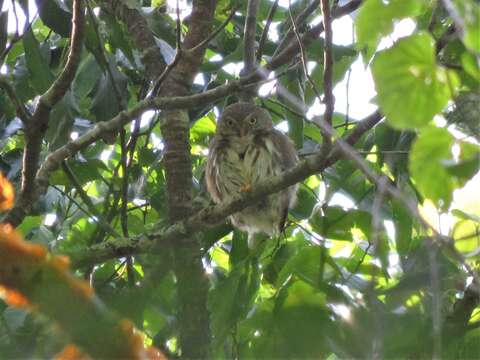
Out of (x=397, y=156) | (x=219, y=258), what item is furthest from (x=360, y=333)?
(x=219, y=258)

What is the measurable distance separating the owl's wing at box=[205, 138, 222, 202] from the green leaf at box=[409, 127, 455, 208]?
135 inches

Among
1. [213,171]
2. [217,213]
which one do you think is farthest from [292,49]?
[213,171]

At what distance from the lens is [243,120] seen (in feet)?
16.1

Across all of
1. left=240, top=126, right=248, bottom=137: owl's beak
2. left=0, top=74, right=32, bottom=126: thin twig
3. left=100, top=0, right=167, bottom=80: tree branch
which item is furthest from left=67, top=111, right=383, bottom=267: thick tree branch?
left=240, top=126, right=248, bottom=137: owl's beak

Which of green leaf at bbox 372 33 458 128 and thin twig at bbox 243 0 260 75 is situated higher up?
thin twig at bbox 243 0 260 75

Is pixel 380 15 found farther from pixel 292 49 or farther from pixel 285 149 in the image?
pixel 285 149

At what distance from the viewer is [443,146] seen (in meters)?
1.08

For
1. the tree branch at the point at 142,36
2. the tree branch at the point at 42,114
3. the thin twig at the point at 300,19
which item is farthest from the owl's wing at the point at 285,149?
the tree branch at the point at 42,114

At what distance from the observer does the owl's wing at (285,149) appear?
4.66 metres

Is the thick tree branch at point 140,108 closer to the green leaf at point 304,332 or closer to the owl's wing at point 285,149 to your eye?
the green leaf at point 304,332

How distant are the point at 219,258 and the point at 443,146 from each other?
3.27 m

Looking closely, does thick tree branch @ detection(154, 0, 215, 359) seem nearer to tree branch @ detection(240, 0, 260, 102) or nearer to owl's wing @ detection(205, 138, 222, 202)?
tree branch @ detection(240, 0, 260, 102)

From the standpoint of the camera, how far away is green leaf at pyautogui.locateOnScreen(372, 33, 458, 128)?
1.05 meters

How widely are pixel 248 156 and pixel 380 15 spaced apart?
3687mm
